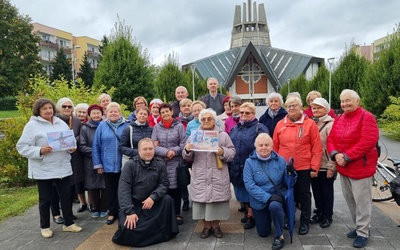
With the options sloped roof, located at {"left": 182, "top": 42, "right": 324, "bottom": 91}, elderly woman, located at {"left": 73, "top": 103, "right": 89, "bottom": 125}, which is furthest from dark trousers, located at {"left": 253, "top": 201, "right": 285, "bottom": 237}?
sloped roof, located at {"left": 182, "top": 42, "right": 324, "bottom": 91}

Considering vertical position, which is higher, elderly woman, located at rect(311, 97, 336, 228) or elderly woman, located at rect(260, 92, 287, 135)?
elderly woman, located at rect(260, 92, 287, 135)

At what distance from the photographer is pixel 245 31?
3182 inches

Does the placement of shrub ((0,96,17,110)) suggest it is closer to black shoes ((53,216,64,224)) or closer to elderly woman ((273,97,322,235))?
black shoes ((53,216,64,224))

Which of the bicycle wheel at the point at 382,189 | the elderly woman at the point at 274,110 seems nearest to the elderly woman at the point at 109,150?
the elderly woman at the point at 274,110

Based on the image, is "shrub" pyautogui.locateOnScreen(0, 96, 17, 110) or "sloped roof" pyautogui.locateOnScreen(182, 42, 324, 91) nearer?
"shrub" pyautogui.locateOnScreen(0, 96, 17, 110)

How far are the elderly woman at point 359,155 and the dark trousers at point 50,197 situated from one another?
140 inches

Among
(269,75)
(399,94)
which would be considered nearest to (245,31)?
(269,75)

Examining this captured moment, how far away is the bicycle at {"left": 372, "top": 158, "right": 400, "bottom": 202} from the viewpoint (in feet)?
16.7

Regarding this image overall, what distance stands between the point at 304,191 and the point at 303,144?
64 cm

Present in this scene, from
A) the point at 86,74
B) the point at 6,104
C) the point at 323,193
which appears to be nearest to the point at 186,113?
the point at 323,193

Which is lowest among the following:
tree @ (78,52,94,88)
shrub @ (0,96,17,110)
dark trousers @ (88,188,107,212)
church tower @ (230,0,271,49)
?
dark trousers @ (88,188,107,212)

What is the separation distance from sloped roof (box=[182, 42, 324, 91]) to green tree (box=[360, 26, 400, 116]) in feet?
132

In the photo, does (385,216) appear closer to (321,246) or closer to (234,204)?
(321,246)

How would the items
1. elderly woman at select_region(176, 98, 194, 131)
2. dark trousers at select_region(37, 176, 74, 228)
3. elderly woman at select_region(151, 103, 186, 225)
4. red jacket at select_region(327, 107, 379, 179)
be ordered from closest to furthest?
red jacket at select_region(327, 107, 379, 179) < dark trousers at select_region(37, 176, 74, 228) < elderly woman at select_region(151, 103, 186, 225) < elderly woman at select_region(176, 98, 194, 131)
